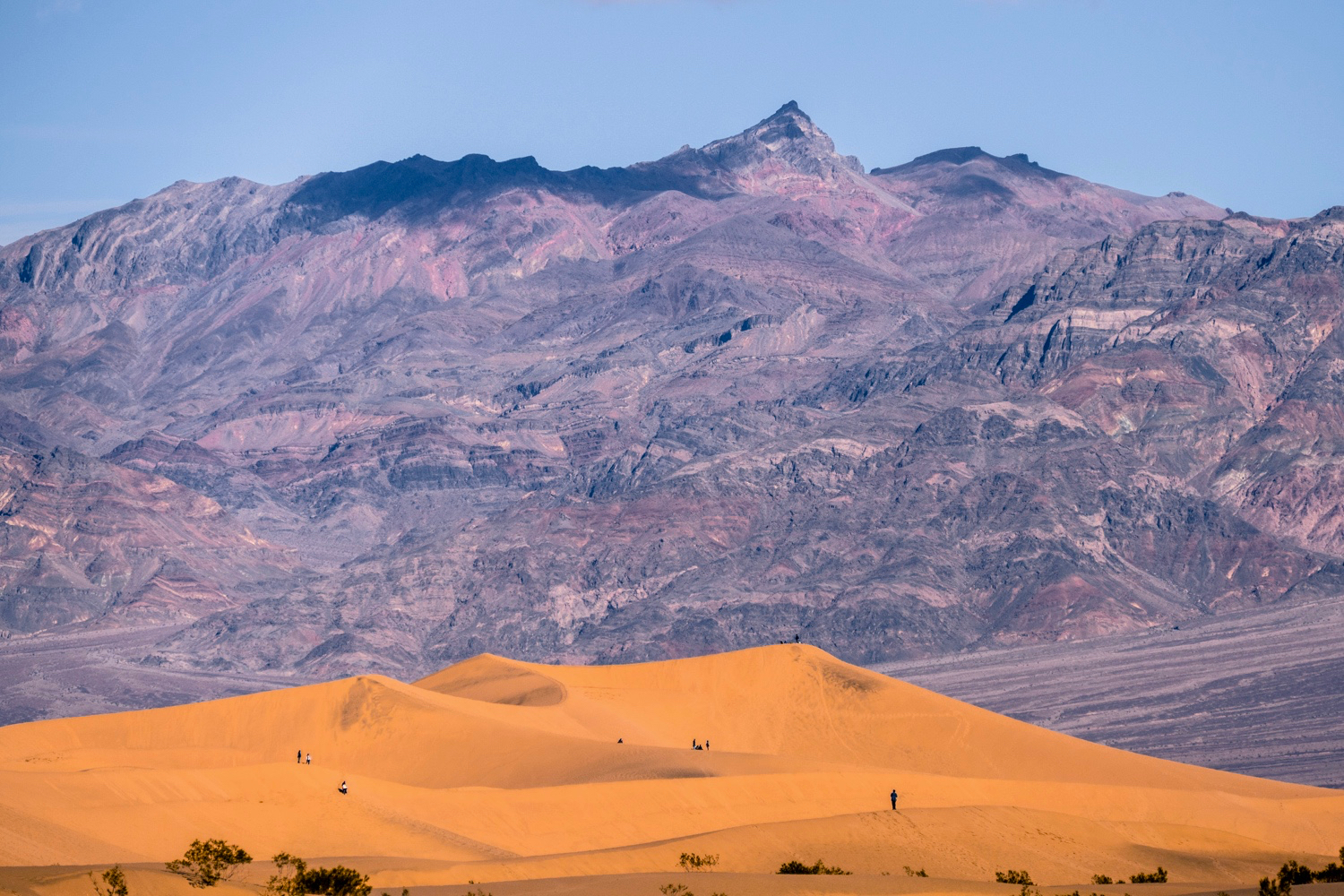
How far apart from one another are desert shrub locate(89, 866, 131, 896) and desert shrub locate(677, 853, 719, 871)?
51.6 feet

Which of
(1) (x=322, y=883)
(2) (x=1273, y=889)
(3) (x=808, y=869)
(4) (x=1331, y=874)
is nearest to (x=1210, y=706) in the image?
(4) (x=1331, y=874)

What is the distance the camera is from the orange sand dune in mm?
52781

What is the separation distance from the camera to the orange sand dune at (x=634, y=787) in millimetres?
52781

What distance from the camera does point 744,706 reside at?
9231cm

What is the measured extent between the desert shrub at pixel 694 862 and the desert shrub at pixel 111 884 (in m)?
15.7

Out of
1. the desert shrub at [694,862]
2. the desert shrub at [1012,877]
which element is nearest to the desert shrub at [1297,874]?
the desert shrub at [1012,877]

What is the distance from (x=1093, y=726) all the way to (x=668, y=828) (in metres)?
119

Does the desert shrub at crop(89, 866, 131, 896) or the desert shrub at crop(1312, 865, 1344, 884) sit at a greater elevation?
the desert shrub at crop(1312, 865, 1344, 884)

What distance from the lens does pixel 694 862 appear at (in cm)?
4900

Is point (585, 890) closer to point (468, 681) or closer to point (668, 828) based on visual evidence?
point (668, 828)

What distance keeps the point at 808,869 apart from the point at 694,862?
3017 millimetres

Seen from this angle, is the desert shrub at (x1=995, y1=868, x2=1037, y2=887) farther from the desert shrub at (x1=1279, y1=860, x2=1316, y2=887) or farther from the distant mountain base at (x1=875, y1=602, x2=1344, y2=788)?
the distant mountain base at (x1=875, y1=602, x2=1344, y2=788)

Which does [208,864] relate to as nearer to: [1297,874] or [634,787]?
[634,787]

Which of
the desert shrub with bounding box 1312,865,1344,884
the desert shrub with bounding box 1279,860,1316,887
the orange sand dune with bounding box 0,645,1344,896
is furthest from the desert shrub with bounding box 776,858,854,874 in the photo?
the desert shrub with bounding box 1312,865,1344,884
